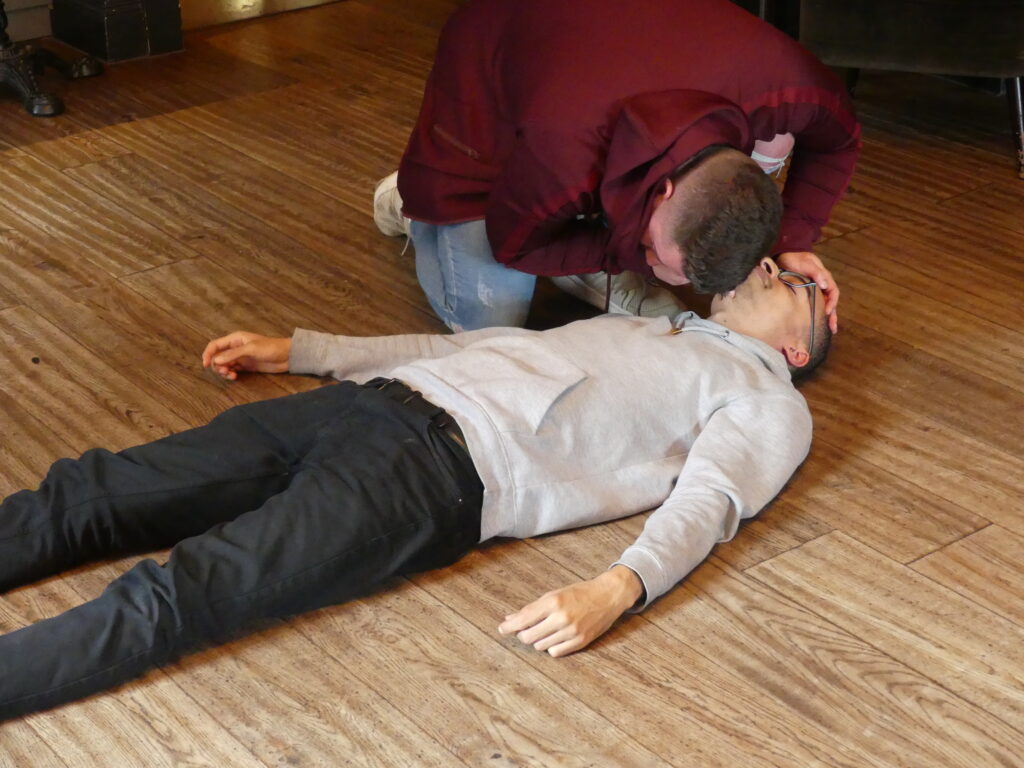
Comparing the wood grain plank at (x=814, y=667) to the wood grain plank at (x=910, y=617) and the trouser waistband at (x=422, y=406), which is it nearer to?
the wood grain plank at (x=910, y=617)

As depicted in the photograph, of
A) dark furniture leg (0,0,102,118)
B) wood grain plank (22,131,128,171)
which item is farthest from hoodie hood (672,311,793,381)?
dark furniture leg (0,0,102,118)

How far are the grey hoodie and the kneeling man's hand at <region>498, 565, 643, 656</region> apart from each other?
41 mm

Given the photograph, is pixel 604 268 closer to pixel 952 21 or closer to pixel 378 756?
pixel 378 756

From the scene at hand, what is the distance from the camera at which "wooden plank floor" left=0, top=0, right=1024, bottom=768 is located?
1.37 m

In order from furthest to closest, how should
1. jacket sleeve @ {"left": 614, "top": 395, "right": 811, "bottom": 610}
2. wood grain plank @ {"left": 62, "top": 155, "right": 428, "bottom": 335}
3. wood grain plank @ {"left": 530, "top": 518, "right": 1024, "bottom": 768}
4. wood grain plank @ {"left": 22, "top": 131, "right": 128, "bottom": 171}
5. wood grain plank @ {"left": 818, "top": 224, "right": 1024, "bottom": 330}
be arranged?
wood grain plank @ {"left": 22, "top": 131, "right": 128, "bottom": 171} → wood grain plank @ {"left": 818, "top": 224, "right": 1024, "bottom": 330} → wood grain plank @ {"left": 62, "top": 155, "right": 428, "bottom": 335} → jacket sleeve @ {"left": 614, "top": 395, "right": 811, "bottom": 610} → wood grain plank @ {"left": 530, "top": 518, "right": 1024, "bottom": 768}

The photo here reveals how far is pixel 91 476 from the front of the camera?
152cm

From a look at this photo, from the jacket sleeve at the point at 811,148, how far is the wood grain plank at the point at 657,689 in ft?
2.28

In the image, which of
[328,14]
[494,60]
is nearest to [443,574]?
[494,60]

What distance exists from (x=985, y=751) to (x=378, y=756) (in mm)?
655

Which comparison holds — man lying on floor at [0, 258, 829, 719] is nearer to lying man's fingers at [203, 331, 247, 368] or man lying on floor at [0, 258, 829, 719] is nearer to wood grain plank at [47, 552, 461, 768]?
wood grain plank at [47, 552, 461, 768]

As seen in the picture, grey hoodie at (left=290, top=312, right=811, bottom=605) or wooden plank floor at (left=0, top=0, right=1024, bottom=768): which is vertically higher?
grey hoodie at (left=290, top=312, right=811, bottom=605)

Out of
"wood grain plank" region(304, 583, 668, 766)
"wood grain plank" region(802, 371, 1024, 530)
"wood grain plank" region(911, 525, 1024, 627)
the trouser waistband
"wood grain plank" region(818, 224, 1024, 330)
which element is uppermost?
the trouser waistband

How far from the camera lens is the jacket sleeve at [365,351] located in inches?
74.0

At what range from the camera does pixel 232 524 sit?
1.44 metres
